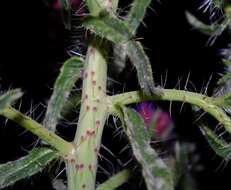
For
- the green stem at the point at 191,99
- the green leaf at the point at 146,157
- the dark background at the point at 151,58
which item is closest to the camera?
the green leaf at the point at 146,157

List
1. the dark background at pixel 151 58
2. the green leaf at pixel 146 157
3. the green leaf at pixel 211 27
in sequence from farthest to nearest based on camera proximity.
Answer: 1. the dark background at pixel 151 58
2. the green leaf at pixel 211 27
3. the green leaf at pixel 146 157

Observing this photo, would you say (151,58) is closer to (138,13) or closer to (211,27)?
(211,27)

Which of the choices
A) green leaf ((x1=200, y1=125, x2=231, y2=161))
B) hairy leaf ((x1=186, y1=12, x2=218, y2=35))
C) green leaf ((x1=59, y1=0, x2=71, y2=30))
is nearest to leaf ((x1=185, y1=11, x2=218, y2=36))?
hairy leaf ((x1=186, y1=12, x2=218, y2=35))

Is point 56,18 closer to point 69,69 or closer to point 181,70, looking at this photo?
point 181,70

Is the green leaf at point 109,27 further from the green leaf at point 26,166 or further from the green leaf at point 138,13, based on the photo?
the green leaf at point 26,166

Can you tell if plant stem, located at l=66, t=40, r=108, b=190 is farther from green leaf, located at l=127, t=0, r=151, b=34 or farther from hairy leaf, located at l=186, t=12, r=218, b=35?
hairy leaf, located at l=186, t=12, r=218, b=35

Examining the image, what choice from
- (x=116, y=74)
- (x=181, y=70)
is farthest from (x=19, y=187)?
(x=181, y=70)

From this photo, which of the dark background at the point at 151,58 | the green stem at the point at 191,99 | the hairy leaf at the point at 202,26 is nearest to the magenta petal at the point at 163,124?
the dark background at the point at 151,58
